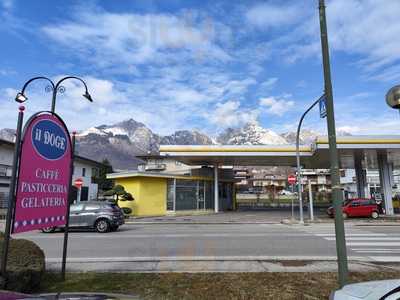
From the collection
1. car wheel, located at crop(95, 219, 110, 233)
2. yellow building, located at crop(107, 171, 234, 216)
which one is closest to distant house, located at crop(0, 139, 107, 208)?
yellow building, located at crop(107, 171, 234, 216)

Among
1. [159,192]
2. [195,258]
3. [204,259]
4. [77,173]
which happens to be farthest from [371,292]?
[77,173]

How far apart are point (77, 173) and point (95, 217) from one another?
34.8m

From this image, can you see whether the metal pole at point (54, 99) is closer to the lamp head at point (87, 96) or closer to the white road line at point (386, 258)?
the lamp head at point (87, 96)

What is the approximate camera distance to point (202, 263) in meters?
8.82

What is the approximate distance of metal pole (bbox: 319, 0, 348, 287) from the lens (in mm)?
5195

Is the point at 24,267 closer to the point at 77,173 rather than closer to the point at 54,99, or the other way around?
the point at 54,99

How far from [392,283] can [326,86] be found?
3636mm

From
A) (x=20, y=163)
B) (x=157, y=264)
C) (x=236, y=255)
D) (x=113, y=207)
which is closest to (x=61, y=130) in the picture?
(x=20, y=163)

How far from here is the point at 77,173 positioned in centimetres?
4991

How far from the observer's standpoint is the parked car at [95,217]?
17344 mm

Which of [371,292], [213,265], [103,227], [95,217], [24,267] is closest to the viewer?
[371,292]

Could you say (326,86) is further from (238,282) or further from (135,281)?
(135,281)

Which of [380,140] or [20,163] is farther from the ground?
[380,140]

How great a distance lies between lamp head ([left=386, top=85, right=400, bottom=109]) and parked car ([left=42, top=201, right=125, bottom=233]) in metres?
15.2
